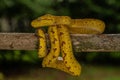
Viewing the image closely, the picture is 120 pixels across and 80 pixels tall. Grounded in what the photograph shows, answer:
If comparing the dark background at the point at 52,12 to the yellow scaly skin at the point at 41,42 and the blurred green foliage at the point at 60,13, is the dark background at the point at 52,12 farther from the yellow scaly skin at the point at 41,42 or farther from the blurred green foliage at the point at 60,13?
the yellow scaly skin at the point at 41,42

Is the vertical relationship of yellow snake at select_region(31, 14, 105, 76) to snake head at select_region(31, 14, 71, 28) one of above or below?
below

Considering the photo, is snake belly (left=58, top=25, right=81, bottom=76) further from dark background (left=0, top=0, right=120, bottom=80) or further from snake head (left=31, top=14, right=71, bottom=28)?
dark background (left=0, top=0, right=120, bottom=80)

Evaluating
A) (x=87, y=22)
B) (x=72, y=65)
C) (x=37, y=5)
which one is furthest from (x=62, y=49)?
(x=37, y=5)

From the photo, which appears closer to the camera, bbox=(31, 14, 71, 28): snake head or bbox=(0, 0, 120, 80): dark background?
bbox=(31, 14, 71, 28): snake head

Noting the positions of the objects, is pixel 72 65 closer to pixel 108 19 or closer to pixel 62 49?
pixel 62 49

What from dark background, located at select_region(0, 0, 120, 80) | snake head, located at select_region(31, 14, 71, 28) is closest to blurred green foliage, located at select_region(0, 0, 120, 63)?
dark background, located at select_region(0, 0, 120, 80)

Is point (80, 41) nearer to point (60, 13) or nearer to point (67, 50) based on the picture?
point (67, 50)
